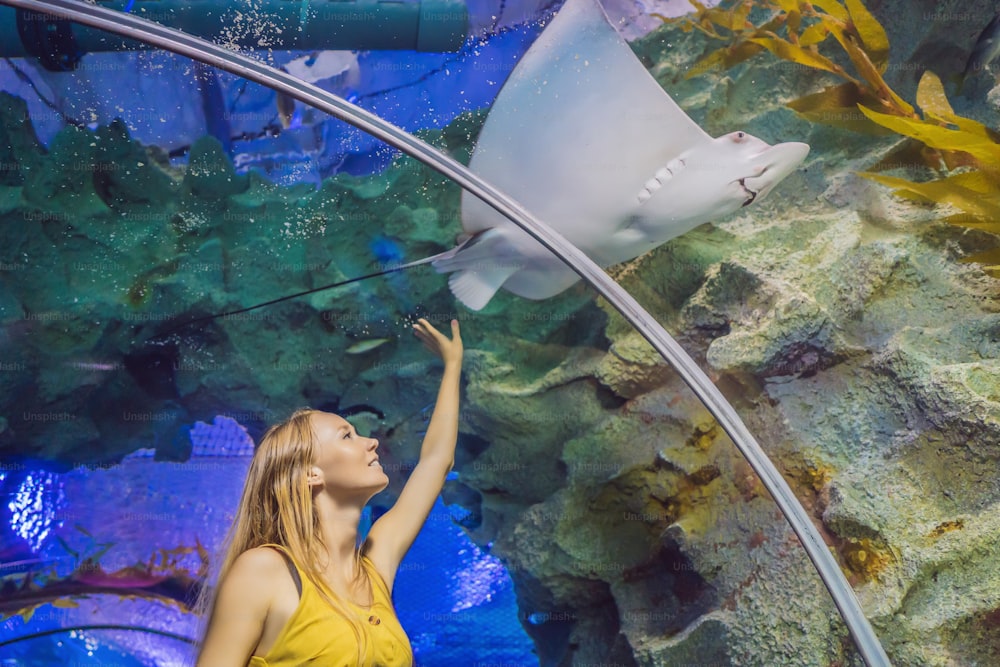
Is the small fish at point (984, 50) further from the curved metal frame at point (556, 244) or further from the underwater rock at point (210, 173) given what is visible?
the underwater rock at point (210, 173)

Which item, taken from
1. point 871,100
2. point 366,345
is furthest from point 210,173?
point 871,100

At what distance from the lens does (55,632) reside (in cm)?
252

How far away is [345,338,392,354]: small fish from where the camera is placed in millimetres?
2635

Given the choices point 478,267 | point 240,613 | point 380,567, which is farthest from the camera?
point 478,267

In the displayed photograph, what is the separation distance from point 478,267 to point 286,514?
4.26 ft

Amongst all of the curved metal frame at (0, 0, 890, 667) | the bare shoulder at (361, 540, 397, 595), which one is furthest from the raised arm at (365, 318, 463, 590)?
the curved metal frame at (0, 0, 890, 667)

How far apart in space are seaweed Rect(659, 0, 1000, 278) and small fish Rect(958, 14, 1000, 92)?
0.16m

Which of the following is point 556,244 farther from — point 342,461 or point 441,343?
point 342,461

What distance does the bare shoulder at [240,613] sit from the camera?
1.15 metres

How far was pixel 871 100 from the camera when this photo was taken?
2.36 meters

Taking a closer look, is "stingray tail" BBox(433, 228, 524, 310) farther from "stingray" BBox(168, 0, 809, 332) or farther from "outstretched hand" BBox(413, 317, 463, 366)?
"outstretched hand" BBox(413, 317, 463, 366)

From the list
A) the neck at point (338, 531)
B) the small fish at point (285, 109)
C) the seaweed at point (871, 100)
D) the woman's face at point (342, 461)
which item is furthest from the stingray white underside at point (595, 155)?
the neck at point (338, 531)

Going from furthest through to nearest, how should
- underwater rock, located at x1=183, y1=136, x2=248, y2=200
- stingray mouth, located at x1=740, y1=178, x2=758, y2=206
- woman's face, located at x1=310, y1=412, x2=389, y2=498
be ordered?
1. underwater rock, located at x1=183, y1=136, x2=248, y2=200
2. stingray mouth, located at x1=740, y1=178, x2=758, y2=206
3. woman's face, located at x1=310, y1=412, x2=389, y2=498

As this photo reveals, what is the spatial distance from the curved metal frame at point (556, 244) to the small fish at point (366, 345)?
1.24 metres
